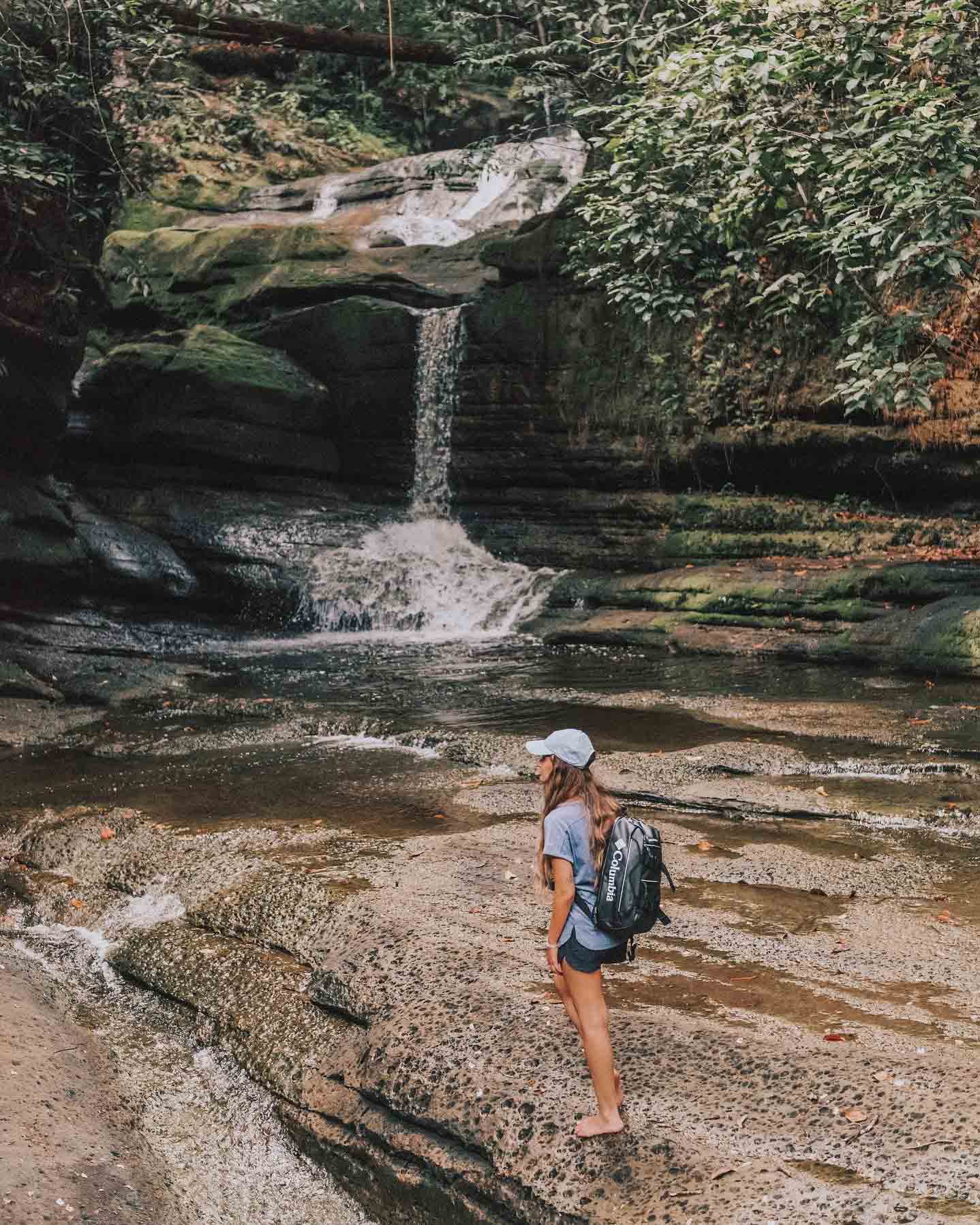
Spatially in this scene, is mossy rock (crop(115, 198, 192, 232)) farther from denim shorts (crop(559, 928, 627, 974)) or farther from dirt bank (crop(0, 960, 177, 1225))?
denim shorts (crop(559, 928, 627, 974))

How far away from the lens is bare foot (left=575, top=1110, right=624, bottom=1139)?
3.55m

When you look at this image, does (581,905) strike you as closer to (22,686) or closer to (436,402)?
(22,686)

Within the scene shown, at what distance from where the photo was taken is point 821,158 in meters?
11.7

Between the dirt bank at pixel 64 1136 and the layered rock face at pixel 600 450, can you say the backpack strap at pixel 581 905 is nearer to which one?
the dirt bank at pixel 64 1136

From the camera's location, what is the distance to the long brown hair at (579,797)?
3.60 meters

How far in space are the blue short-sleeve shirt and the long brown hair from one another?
0.03 meters

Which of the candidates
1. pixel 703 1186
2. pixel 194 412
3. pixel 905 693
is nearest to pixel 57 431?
pixel 194 412


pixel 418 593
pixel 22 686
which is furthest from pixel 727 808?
pixel 418 593

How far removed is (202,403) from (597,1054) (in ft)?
55.3

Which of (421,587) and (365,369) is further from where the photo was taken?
(365,369)

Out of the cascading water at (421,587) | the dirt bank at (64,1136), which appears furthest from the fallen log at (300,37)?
the dirt bank at (64,1136)

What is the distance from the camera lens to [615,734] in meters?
9.23

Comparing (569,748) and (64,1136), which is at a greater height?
(569,748)

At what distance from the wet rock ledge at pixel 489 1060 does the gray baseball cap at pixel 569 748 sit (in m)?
1.08
